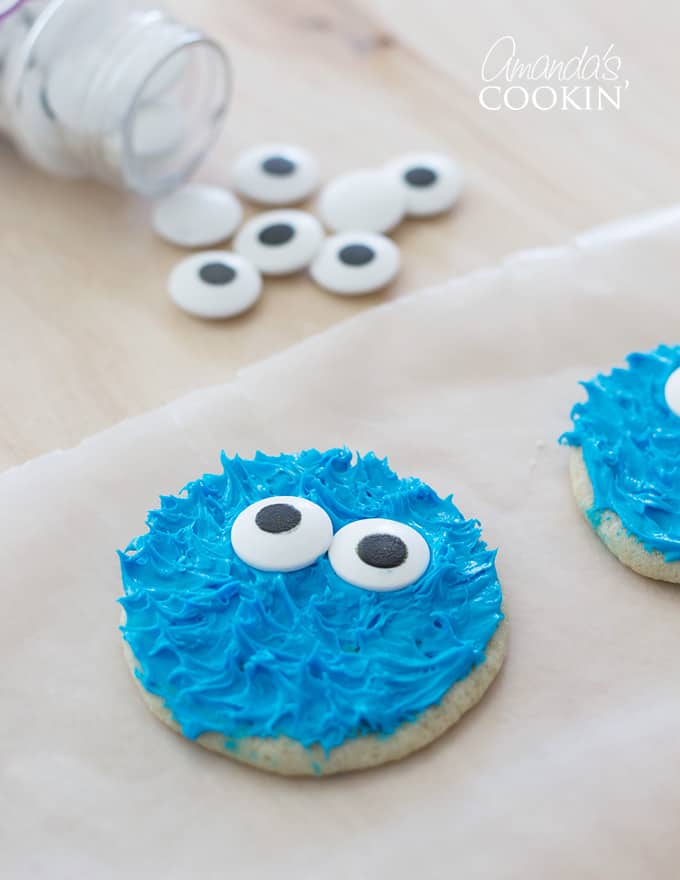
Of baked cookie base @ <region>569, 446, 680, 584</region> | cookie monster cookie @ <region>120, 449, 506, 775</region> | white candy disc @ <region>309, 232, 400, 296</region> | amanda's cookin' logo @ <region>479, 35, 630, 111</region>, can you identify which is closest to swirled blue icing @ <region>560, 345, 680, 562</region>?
baked cookie base @ <region>569, 446, 680, 584</region>

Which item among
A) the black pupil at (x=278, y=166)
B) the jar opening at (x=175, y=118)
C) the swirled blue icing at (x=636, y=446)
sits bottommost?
the swirled blue icing at (x=636, y=446)

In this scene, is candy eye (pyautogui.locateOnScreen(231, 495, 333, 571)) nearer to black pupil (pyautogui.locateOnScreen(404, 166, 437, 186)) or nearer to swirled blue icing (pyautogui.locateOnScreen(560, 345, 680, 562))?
swirled blue icing (pyautogui.locateOnScreen(560, 345, 680, 562))

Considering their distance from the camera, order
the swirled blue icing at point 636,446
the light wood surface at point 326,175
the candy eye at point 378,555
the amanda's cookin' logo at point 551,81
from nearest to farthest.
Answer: the candy eye at point 378,555, the swirled blue icing at point 636,446, the light wood surface at point 326,175, the amanda's cookin' logo at point 551,81

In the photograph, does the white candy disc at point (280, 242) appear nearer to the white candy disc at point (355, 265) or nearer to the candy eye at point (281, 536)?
the white candy disc at point (355, 265)

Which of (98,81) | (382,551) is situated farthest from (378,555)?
(98,81)

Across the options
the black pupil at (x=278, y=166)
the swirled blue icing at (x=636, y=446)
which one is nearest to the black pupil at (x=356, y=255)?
the black pupil at (x=278, y=166)

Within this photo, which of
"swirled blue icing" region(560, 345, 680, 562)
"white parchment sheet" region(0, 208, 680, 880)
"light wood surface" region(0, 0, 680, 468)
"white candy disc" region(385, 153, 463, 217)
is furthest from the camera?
"white candy disc" region(385, 153, 463, 217)

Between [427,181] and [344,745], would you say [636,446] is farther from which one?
[427,181]
